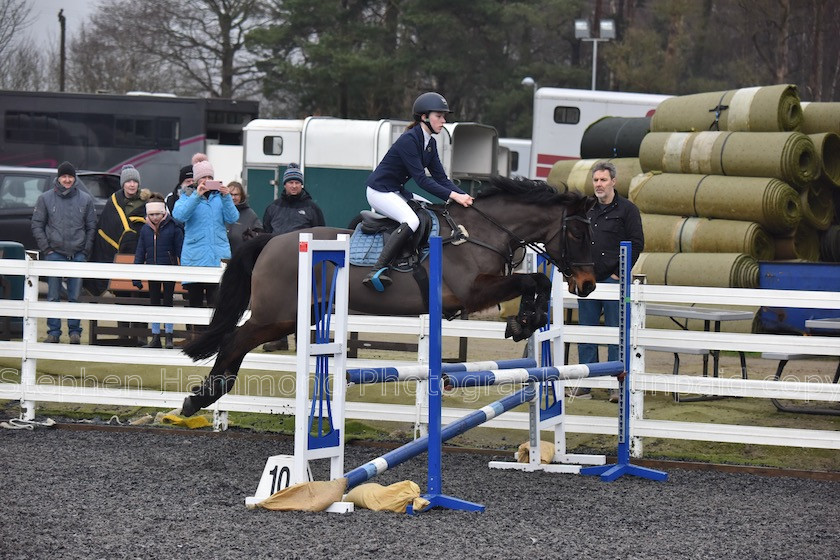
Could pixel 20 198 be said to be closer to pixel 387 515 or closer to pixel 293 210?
pixel 293 210

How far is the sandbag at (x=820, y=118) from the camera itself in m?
13.7

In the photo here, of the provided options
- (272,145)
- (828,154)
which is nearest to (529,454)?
(828,154)

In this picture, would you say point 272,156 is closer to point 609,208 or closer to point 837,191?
point 837,191

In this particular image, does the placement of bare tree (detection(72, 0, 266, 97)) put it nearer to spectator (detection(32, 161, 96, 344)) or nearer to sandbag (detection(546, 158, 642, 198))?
sandbag (detection(546, 158, 642, 198))

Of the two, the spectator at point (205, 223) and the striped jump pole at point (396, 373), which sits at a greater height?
the spectator at point (205, 223)

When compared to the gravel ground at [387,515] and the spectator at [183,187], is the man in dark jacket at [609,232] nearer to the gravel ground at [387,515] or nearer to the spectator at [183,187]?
the gravel ground at [387,515]

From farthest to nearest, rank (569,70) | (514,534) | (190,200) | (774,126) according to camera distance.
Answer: (569,70) → (774,126) → (190,200) → (514,534)

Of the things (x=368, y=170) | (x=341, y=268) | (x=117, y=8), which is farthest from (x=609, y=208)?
(x=117, y=8)

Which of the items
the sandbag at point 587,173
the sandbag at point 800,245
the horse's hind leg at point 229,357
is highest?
the sandbag at point 587,173

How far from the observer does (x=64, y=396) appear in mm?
8359

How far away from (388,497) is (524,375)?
103 centimetres

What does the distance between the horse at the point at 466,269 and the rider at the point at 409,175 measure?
138mm

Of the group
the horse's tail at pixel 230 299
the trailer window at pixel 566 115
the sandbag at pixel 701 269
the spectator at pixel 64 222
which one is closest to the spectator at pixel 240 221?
the spectator at pixel 64 222

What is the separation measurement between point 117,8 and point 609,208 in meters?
40.0
